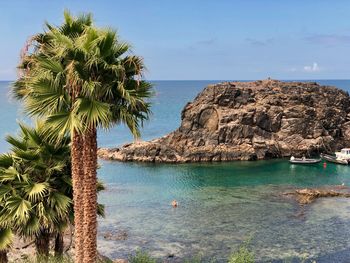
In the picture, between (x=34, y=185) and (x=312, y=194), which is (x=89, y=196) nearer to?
(x=34, y=185)

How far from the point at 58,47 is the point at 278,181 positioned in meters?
49.0

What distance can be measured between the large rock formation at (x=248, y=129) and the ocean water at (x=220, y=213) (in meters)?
4.88

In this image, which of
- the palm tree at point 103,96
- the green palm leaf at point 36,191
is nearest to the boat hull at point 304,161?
the green palm leaf at point 36,191

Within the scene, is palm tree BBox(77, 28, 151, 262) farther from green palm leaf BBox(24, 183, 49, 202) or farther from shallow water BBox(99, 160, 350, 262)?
shallow water BBox(99, 160, 350, 262)

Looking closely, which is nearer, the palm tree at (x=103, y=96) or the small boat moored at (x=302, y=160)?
Result: the palm tree at (x=103, y=96)

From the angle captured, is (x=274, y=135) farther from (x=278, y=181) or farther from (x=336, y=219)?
(x=336, y=219)

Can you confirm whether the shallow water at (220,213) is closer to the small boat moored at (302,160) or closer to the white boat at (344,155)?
the small boat moored at (302,160)

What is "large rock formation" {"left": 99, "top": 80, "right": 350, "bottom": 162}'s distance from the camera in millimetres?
73375

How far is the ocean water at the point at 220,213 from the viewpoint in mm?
32688

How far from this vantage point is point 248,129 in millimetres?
76000

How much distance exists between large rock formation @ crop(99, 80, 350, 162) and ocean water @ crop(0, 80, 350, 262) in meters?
4.88

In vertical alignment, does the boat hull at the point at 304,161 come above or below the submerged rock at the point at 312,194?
above

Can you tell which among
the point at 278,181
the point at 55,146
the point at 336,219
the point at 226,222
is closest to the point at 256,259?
the point at 226,222

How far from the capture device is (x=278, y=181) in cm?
5772
